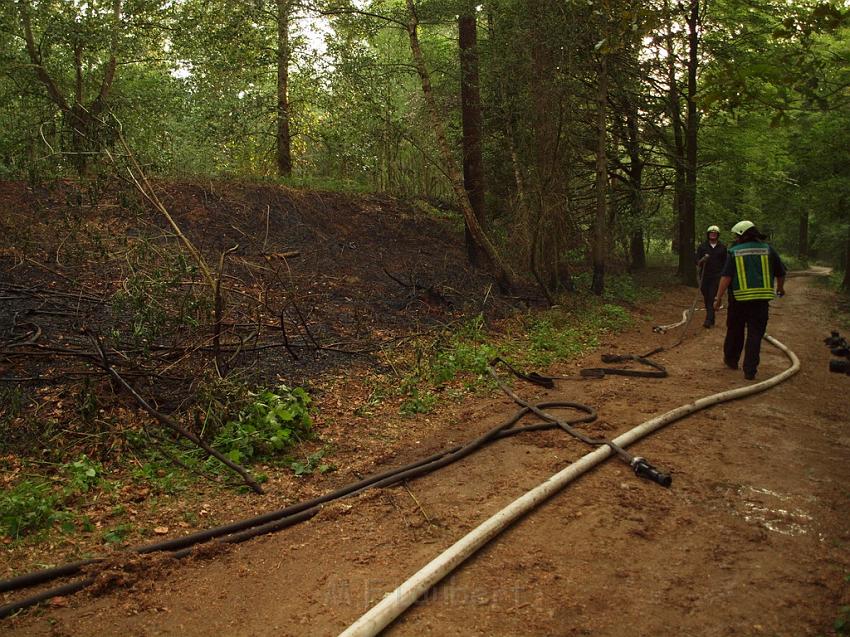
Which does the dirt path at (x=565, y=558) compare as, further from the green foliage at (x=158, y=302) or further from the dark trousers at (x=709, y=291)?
the dark trousers at (x=709, y=291)

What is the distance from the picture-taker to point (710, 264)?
1215cm

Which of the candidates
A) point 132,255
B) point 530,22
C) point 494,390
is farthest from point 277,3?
point 494,390

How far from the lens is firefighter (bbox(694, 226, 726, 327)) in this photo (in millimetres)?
12062

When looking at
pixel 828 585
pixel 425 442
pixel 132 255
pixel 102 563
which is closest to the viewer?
pixel 828 585

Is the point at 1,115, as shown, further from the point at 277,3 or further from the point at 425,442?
the point at 425,442

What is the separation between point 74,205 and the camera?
1055cm

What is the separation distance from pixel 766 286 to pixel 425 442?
5.15 meters

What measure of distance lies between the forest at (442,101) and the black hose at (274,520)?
5975 mm

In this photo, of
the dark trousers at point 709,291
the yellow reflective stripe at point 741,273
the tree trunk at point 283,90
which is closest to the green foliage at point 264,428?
the yellow reflective stripe at point 741,273

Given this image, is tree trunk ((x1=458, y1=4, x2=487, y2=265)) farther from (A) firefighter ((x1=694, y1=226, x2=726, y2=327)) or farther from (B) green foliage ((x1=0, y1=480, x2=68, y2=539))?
(B) green foliage ((x1=0, y1=480, x2=68, y2=539))

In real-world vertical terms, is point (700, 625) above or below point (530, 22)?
below

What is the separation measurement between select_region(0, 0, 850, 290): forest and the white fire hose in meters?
6.97

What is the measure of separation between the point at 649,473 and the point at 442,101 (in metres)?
12.8

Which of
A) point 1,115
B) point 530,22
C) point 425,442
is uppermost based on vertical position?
point 530,22
